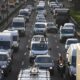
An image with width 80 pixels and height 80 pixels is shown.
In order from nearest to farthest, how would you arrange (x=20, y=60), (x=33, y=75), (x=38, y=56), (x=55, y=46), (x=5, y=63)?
1. (x=33, y=75)
2. (x=5, y=63)
3. (x=38, y=56)
4. (x=20, y=60)
5. (x=55, y=46)

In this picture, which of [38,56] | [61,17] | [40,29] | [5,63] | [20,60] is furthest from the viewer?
[61,17]

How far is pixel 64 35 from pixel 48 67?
2232 cm

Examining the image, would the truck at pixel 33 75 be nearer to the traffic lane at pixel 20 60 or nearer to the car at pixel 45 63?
the traffic lane at pixel 20 60

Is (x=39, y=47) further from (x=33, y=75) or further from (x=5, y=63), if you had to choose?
(x=33, y=75)

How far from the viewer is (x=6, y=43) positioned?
145ft

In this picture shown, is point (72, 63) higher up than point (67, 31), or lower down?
higher up

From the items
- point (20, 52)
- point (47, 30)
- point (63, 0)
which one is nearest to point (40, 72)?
point (20, 52)

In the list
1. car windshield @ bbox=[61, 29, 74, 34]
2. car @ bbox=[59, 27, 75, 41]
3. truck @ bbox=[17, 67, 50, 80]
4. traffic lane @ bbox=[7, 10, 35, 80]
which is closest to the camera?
truck @ bbox=[17, 67, 50, 80]

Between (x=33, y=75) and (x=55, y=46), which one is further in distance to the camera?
(x=55, y=46)

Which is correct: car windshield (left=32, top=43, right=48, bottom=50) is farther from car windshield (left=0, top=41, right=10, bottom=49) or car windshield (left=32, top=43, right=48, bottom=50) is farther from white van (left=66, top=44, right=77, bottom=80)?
white van (left=66, top=44, right=77, bottom=80)

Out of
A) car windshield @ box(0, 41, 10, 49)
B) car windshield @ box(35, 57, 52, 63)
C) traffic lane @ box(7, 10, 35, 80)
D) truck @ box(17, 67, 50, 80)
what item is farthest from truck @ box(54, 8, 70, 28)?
truck @ box(17, 67, 50, 80)

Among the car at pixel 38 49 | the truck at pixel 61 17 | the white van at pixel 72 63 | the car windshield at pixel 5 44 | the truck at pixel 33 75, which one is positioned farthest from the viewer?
the truck at pixel 61 17

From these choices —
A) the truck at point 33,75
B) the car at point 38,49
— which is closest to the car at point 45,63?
the car at point 38,49

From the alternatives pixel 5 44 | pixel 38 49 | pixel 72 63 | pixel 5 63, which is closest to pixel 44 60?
pixel 72 63
